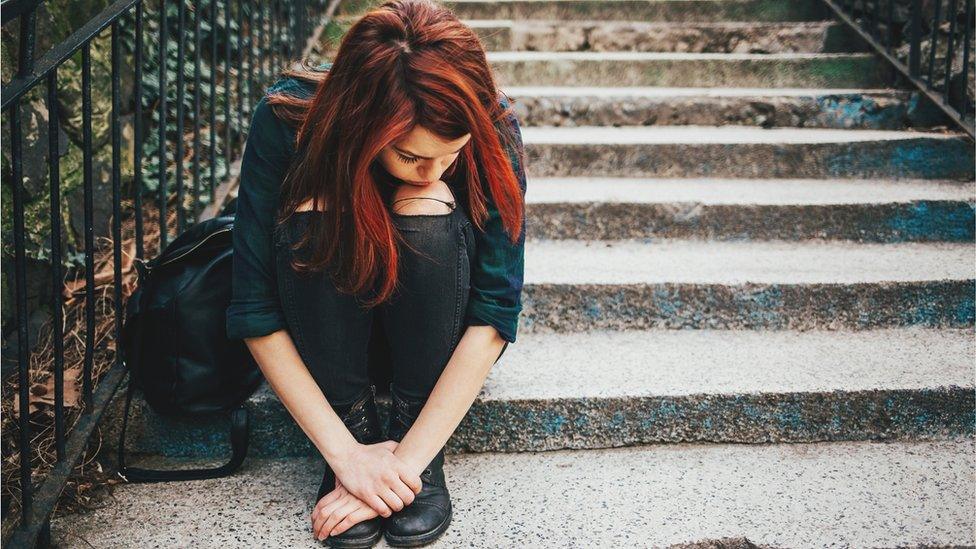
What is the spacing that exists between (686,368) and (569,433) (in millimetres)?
360

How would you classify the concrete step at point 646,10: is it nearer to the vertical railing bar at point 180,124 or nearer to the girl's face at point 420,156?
the vertical railing bar at point 180,124

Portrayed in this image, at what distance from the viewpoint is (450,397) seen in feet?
5.31

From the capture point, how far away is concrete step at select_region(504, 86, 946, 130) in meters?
3.15

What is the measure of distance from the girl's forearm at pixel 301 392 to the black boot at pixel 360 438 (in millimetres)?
74

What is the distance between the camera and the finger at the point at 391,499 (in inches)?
61.1

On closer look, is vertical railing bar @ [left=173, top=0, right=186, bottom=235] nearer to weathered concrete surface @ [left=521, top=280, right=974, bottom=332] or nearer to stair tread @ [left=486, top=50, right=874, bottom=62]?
weathered concrete surface @ [left=521, top=280, right=974, bottom=332]

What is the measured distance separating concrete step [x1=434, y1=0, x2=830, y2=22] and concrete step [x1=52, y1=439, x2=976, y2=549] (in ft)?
8.36

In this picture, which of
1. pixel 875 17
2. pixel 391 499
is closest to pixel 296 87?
pixel 391 499

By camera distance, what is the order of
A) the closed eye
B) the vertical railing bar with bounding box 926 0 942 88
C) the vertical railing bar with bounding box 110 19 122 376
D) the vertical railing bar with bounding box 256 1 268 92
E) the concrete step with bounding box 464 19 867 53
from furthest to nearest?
the concrete step with bounding box 464 19 867 53
the vertical railing bar with bounding box 926 0 942 88
the vertical railing bar with bounding box 256 1 268 92
the vertical railing bar with bounding box 110 19 122 376
the closed eye

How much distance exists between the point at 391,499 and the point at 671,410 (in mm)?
730

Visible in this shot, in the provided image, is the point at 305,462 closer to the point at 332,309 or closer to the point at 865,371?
the point at 332,309

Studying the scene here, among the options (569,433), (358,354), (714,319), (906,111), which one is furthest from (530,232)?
(906,111)

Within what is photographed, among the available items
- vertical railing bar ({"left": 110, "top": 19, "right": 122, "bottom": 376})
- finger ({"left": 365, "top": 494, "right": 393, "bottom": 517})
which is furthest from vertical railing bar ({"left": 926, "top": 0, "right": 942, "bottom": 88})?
vertical railing bar ({"left": 110, "top": 19, "right": 122, "bottom": 376})

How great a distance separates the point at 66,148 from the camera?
229cm
